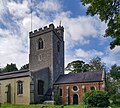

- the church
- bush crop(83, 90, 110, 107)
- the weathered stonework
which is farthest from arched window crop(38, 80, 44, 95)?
bush crop(83, 90, 110, 107)

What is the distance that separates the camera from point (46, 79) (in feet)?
161

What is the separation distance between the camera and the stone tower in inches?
1989

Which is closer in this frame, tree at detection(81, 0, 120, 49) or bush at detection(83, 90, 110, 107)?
tree at detection(81, 0, 120, 49)

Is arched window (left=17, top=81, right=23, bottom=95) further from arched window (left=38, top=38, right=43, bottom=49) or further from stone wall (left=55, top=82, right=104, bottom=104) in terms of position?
arched window (left=38, top=38, right=43, bottom=49)

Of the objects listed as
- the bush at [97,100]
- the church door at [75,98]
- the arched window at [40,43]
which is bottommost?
Answer: the church door at [75,98]

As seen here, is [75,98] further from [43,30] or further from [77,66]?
[77,66]

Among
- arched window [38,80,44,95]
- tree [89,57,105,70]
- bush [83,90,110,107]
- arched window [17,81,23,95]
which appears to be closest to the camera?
bush [83,90,110,107]

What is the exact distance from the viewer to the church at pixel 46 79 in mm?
44312

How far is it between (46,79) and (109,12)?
35.7 metres

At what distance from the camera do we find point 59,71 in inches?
2068

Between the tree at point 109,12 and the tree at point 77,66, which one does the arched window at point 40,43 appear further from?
the tree at point 109,12

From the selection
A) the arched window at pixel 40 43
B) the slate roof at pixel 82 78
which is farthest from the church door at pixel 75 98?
the arched window at pixel 40 43

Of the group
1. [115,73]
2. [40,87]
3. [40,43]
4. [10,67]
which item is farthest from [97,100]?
[10,67]

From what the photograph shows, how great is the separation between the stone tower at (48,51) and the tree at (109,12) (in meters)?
34.8
